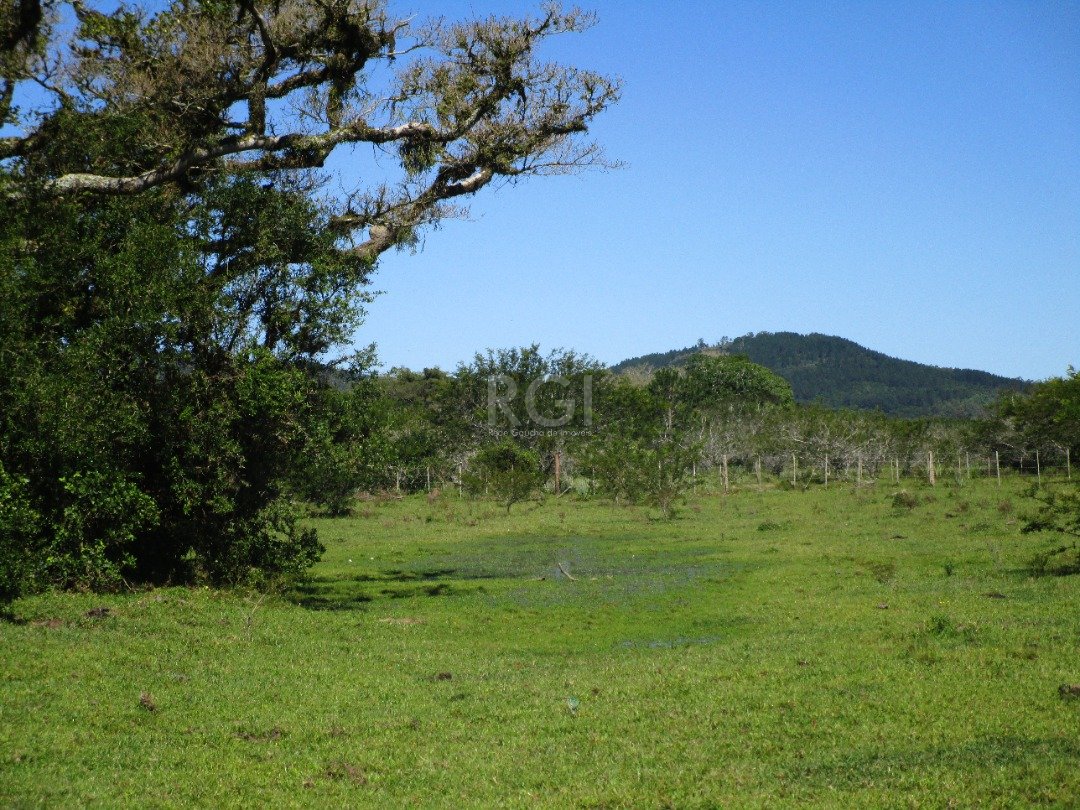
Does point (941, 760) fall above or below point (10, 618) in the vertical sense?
below

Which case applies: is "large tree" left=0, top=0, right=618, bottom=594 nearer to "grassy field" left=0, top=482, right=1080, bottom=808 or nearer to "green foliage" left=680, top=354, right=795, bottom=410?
"grassy field" left=0, top=482, right=1080, bottom=808

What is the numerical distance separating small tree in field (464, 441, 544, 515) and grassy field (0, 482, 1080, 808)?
87.7 feet

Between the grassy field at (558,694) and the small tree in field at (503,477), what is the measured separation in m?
26.7

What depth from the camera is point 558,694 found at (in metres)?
11.3

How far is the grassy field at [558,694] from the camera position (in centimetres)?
785

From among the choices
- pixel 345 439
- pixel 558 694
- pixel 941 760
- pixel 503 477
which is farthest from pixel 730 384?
pixel 941 760

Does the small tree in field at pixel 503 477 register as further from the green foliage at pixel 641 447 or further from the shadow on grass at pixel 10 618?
the shadow on grass at pixel 10 618

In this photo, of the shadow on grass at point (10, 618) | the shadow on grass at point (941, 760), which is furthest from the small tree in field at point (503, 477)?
the shadow on grass at point (941, 760)

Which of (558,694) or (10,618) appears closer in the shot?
(558,694)

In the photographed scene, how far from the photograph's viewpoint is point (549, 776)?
829cm

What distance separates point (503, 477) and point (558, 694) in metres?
37.9

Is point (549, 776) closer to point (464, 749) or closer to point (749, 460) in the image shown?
point (464, 749)

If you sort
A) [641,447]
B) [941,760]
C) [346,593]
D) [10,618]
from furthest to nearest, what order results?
[641,447]
[346,593]
[10,618]
[941,760]

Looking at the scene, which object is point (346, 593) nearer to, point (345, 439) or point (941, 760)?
point (345, 439)
